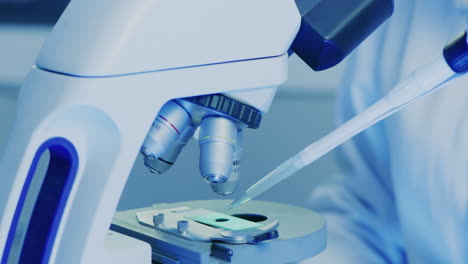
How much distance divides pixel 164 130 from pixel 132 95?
6cm

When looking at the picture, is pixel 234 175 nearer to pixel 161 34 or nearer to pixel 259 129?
pixel 161 34

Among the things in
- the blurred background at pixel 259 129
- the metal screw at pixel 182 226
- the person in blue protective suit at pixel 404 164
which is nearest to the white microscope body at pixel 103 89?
the metal screw at pixel 182 226

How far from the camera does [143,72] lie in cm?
45

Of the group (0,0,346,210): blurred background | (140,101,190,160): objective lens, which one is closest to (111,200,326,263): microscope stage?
(140,101,190,160): objective lens

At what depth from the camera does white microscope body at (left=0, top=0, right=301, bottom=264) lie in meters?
0.44

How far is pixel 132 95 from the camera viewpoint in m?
0.45

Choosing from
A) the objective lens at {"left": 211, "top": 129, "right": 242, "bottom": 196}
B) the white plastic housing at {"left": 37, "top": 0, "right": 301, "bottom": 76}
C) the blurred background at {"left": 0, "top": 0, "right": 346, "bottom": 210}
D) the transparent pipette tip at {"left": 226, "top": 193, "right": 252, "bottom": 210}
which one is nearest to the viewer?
the white plastic housing at {"left": 37, "top": 0, "right": 301, "bottom": 76}

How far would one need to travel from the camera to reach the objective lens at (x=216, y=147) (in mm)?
504

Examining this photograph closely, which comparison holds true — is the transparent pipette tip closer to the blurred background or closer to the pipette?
the pipette

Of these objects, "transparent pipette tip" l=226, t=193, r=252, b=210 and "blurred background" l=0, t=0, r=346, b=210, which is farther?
"blurred background" l=0, t=0, r=346, b=210

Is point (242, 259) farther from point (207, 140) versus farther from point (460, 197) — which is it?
point (460, 197)

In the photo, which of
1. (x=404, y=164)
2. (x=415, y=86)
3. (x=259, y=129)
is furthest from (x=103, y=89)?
(x=259, y=129)

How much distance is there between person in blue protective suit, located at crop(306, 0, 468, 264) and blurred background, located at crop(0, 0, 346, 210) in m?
0.32

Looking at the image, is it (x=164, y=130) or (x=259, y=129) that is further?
(x=259, y=129)
